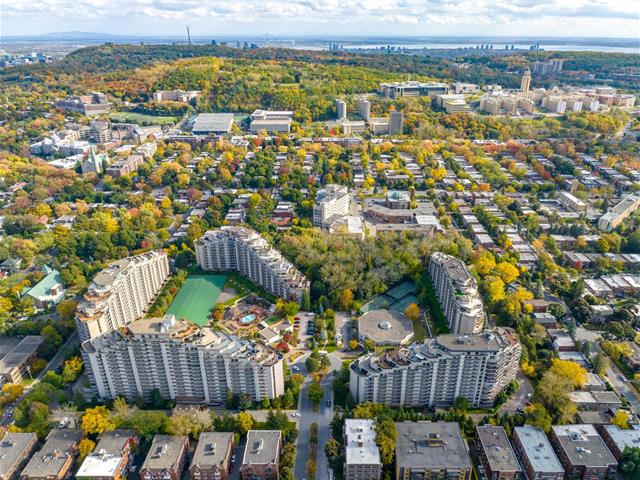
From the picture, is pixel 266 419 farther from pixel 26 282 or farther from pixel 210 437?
pixel 26 282

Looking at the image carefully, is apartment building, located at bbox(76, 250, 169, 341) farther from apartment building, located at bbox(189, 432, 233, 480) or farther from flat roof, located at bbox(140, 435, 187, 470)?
apartment building, located at bbox(189, 432, 233, 480)

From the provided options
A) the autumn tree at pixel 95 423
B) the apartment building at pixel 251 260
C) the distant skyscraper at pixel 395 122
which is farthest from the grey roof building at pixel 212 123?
the autumn tree at pixel 95 423

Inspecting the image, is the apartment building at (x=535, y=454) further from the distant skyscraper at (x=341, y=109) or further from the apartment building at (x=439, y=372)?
the distant skyscraper at (x=341, y=109)

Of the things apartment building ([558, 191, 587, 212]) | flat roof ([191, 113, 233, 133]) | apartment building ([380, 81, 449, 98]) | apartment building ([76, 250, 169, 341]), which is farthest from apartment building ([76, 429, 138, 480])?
apartment building ([380, 81, 449, 98])

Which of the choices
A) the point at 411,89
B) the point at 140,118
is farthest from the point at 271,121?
the point at 411,89

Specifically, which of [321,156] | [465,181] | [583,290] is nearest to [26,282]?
[321,156]

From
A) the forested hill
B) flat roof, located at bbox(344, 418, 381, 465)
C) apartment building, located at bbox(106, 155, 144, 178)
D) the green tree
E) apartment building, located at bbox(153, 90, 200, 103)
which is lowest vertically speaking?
the green tree
